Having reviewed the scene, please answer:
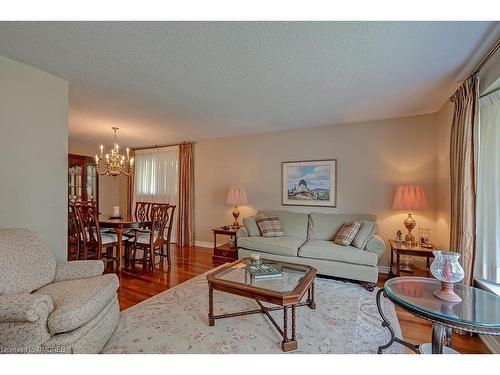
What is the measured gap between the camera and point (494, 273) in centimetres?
210

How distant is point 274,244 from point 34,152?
2988 mm

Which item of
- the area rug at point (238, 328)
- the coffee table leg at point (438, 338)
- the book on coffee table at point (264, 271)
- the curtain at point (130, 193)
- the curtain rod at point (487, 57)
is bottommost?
the area rug at point (238, 328)

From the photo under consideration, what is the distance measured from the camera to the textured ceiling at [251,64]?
5.41 ft

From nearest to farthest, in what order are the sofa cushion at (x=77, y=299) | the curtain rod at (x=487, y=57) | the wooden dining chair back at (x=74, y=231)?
the sofa cushion at (x=77, y=299) → the curtain rod at (x=487, y=57) → the wooden dining chair back at (x=74, y=231)

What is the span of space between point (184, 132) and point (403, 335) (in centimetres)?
429

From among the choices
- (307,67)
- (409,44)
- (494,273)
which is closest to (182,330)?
(307,67)

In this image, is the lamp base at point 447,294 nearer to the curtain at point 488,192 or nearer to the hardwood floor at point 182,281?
the hardwood floor at point 182,281

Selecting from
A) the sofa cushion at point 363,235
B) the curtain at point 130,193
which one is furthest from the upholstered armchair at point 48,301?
the curtain at point 130,193

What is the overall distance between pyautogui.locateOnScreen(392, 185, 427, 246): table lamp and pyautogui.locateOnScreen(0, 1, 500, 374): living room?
0.08 ft

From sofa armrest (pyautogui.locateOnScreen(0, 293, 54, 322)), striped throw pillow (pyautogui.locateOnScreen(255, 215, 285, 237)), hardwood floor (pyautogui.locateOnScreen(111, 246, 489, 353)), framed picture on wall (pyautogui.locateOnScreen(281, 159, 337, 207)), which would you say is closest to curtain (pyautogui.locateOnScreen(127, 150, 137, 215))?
hardwood floor (pyautogui.locateOnScreen(111, 246, 489, 353))

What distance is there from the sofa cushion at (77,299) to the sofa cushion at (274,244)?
82.6 inches

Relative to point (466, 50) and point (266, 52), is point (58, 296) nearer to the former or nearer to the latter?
point (266, 52)

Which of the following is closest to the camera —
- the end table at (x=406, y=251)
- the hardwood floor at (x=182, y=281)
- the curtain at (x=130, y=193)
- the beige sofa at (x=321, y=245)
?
the hardwood floor at (x=182, y=281)

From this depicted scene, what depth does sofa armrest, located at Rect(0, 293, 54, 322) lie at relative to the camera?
1.31m
